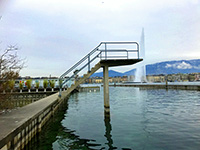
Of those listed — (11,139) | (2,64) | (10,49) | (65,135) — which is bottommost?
(65,135)

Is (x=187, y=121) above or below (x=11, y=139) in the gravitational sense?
below

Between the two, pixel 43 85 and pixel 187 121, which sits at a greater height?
pixel 43 85

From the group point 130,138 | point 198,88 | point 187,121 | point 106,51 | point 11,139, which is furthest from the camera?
point 198,88

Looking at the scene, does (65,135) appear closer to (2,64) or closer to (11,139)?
(11,139)

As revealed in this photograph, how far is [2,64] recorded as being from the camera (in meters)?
9.27

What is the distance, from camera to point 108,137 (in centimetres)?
840

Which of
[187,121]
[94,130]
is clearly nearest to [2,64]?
[94,130]

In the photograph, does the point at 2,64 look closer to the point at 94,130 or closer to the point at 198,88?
the point at 94,130

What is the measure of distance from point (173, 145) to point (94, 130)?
453cm

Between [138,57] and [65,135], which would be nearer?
[65,135]

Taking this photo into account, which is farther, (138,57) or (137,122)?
(138,57)

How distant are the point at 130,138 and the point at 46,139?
446 centimetres

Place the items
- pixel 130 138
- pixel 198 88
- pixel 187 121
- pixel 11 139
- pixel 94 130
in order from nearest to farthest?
1. pixel 11 139
2. pixel 130 138
3. pixel 94 130
4. pixel 187 121
5. pixel 198 88

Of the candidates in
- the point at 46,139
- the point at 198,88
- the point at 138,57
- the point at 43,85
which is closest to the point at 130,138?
the point at 46,139
